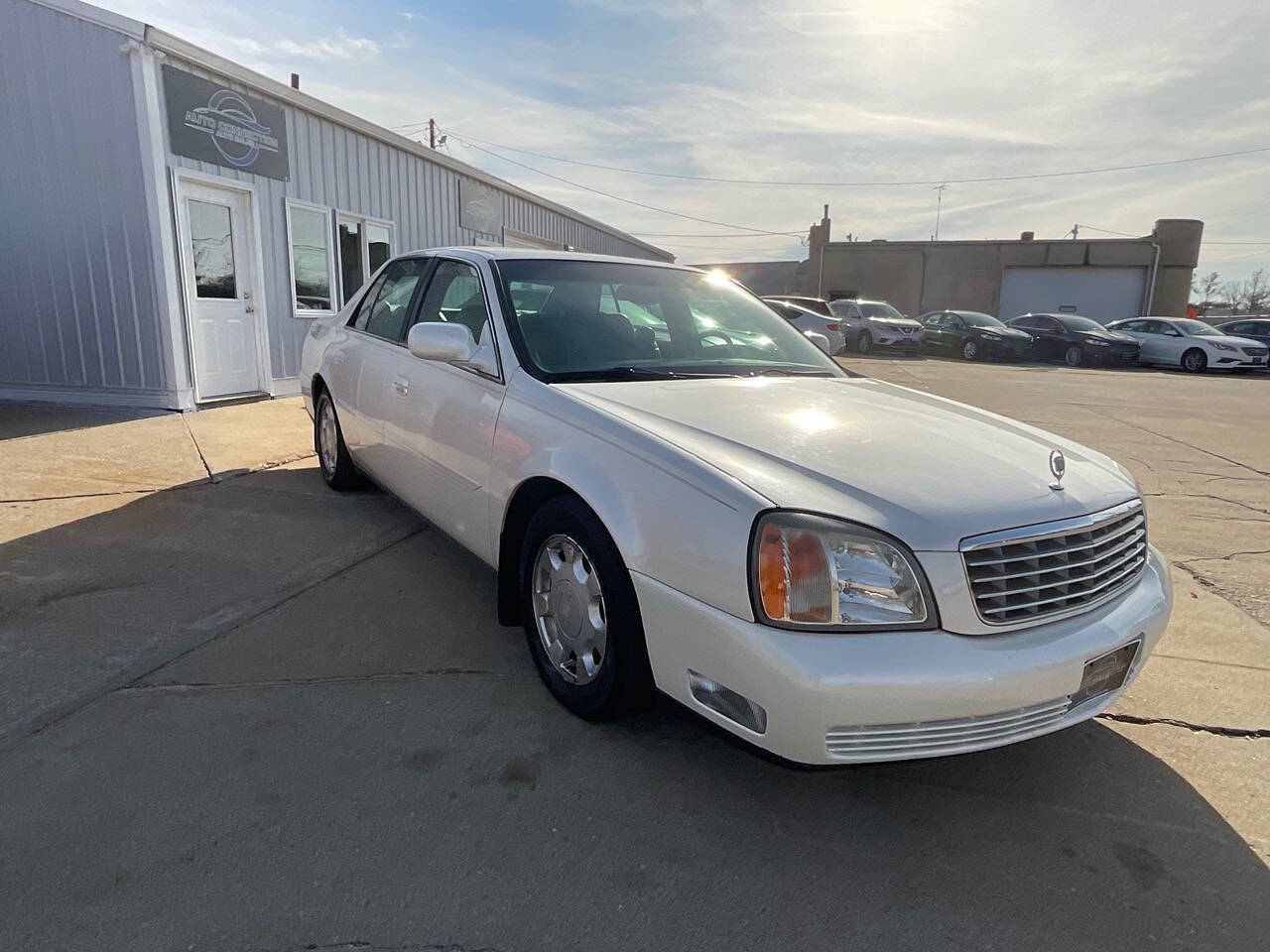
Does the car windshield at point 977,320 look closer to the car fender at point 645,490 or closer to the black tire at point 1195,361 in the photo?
the black tire at point 1195,361

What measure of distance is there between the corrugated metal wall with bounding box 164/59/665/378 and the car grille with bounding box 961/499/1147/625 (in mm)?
8438

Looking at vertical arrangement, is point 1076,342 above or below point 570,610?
above

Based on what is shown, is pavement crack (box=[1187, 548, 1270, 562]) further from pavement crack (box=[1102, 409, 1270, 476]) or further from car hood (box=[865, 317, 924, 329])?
car hood (box=[865, 317, 924, 329])

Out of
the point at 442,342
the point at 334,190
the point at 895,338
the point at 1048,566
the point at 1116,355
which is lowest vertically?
the point at 1116,355

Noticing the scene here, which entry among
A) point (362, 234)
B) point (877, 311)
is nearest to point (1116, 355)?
point (877, 311)

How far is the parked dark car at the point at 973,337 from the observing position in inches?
854

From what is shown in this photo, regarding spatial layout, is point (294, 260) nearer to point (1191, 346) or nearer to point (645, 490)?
point (645, 490)

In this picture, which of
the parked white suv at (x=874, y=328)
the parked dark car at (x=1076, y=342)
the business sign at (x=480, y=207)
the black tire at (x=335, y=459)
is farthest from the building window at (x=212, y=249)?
the parked dark car at (x=1076, y=342)

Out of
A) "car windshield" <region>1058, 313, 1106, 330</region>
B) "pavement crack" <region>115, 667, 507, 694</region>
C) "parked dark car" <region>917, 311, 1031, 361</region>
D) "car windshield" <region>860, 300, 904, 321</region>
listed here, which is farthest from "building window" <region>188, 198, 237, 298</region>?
"car windshield" <region>1058, 313, 1106, 330</region>

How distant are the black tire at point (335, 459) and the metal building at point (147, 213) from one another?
3.43m

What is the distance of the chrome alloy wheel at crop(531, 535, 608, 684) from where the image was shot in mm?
2416

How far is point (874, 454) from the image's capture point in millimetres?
2252

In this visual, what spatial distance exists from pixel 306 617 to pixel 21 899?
5.16 ft

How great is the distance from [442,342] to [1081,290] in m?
37.0
